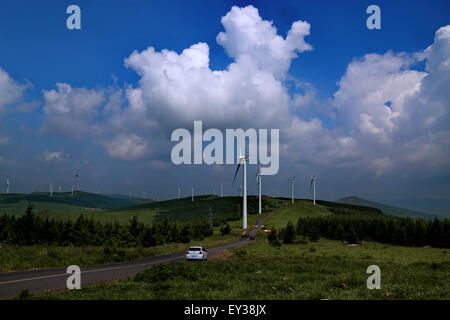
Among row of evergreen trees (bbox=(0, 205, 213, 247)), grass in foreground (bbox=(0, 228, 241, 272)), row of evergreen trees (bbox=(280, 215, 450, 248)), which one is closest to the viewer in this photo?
grass in foreground (bbox=(0, 228, 241, 272))

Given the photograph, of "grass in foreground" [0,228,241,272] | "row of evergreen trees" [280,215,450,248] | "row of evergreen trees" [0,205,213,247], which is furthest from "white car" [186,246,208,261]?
"row of evergreen trees" [280,215,450,248]

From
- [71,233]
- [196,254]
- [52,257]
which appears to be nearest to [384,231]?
[196,254]

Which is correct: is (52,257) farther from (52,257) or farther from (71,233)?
(71,233)

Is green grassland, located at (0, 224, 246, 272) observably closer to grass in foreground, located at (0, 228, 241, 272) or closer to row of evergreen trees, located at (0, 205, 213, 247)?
grass in foreground, located at (0, 228, 241, 272)

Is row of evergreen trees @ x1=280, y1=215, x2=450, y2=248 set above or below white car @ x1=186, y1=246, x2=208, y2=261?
below

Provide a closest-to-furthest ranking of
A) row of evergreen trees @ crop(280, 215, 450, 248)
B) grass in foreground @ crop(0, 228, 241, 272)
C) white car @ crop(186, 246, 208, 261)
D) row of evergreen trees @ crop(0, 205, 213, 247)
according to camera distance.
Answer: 1. grass in foreground @ crop(0, 228, 241, 272)
2. white car @ crop(186, 246, 208, 261)
3. row of evergreen trees @ crop(0, 205, 213, 247)
4. row of evergreen trees @ crop(280, 215, 450, 248)

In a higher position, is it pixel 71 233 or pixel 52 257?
pixel 52 257
